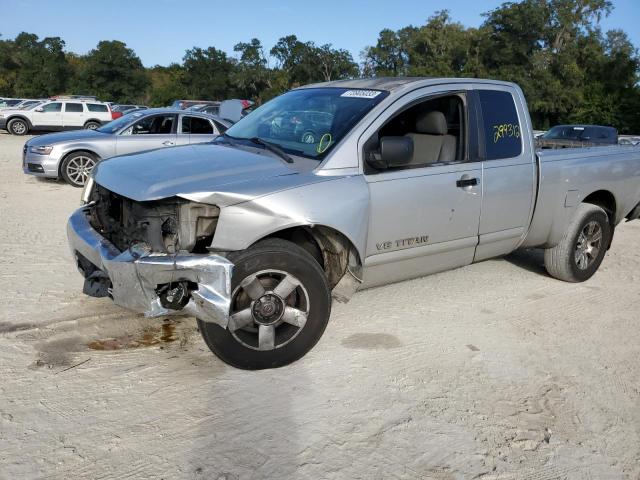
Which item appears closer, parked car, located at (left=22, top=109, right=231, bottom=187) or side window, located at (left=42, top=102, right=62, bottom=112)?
parked car, located at (left=22, top=109, right=231, bottom=187)

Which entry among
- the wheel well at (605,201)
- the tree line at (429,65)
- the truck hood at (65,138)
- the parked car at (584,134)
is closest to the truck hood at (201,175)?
the wheel well at (605,201)

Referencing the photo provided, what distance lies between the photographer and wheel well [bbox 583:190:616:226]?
585 cm

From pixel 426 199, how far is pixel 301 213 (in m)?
1.13

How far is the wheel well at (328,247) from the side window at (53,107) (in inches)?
954

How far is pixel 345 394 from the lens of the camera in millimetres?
3473

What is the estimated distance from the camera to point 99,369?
144 inches

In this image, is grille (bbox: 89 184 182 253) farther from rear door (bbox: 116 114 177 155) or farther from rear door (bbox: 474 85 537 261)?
rear door (bbox: 116 114 177 155)

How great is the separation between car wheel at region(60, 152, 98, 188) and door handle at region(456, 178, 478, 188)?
8.19 m

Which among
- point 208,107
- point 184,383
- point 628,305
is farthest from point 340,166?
point 208,107

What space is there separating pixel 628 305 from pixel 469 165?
2.11 meters

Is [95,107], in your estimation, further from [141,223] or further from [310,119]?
[141,223]

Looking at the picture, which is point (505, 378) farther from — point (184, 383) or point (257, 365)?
point (184, 383)

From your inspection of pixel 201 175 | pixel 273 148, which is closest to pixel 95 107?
pixel 273 148

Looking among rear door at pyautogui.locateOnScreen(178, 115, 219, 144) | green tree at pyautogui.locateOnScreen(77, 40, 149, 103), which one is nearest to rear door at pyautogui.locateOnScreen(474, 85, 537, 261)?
rear door at pyautogui.locateOnScreen(178, 115, 219, 144)
